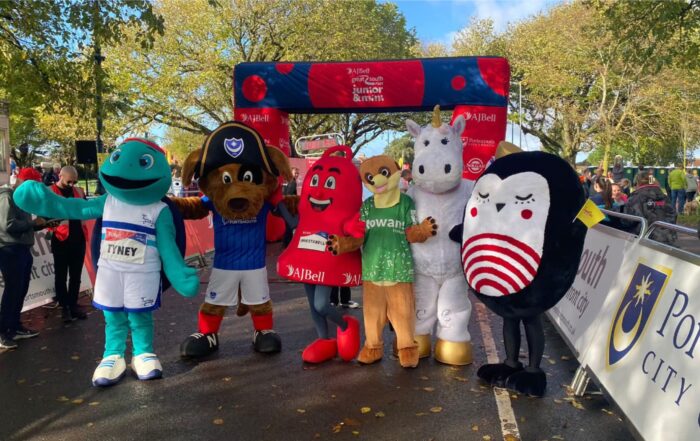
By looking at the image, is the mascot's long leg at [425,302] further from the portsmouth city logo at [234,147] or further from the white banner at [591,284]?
the portsmouth city logo at [234,147]

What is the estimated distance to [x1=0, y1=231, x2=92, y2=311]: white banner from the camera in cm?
715

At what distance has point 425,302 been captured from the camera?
16.6 ft

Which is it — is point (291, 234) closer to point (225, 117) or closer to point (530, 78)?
point (225, 117)

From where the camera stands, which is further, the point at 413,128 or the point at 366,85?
the point at 366,85

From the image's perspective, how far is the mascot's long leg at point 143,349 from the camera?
15.6ft

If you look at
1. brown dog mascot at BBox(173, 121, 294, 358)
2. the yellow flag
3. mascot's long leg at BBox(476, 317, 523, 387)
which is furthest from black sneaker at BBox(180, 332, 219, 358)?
the yellow flag

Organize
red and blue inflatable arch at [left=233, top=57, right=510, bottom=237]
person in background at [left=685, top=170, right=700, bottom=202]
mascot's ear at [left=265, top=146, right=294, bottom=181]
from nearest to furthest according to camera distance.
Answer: mascot's ear at [left=265, top=146, right=294, bottom=181] < red and blue inflatable arch at [left=233, top=57, right=510, bottom=237] < person in background at [left=685, top=170, right=700, bottom=202]

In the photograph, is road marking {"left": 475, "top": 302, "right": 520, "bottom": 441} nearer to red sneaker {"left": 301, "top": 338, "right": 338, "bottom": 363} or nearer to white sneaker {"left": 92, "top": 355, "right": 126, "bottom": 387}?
red sneaker {"left": 301, "top": 338, "right": 338, "bottom": 363}

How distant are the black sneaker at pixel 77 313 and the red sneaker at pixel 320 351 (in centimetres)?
306

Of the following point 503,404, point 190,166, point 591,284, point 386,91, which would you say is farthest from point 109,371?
point 386,91

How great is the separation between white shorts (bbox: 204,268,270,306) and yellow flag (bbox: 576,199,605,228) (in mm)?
2801

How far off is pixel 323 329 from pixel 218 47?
2043cm

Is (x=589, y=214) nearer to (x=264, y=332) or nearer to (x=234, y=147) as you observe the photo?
(x=234, y=147)

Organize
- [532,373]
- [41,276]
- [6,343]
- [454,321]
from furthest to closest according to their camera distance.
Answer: [41,276] < [6,343] < [454,321] < [532,373]
